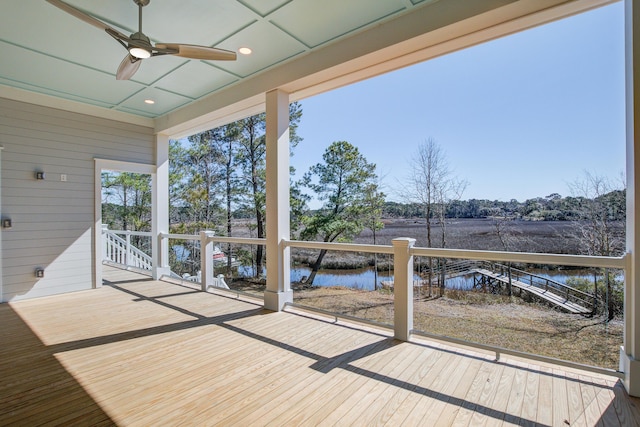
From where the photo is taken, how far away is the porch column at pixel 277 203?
4062 millimetres

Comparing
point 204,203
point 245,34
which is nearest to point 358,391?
point 245,34

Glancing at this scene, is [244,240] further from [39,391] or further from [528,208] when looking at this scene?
[528,208]

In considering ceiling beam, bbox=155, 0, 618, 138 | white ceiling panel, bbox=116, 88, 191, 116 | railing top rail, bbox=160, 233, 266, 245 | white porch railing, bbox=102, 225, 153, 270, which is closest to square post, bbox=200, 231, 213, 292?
railing top rail, bbox=160, 233, 266, 245

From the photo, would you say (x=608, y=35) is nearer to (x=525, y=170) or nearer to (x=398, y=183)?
(x=525, y=170)

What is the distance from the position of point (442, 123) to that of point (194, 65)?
32.7ft

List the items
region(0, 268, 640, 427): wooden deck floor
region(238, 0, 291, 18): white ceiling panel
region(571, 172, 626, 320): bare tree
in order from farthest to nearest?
region(571, 172, 626, 320): bare tree
region(238, 0, 291, 18): white ceiling panel
region(0, 268, 640, 427): wooden deck floor

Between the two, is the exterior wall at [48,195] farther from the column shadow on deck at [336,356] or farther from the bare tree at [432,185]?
the bare tree at [432,185]

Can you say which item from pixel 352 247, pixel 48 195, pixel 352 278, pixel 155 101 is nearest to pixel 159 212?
pixel 48 195

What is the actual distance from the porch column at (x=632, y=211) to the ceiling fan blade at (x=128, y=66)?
404 centimetres

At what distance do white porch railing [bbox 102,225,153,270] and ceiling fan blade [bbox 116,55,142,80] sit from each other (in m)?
5.30

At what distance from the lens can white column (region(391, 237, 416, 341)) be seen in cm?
297

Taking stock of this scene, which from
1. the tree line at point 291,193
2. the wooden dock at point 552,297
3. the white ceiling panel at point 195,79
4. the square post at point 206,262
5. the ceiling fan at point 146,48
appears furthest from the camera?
the tree line at point 291,193

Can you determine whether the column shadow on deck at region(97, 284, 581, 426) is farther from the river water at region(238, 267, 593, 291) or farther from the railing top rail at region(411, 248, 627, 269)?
the river water at region(238, 267, 593, 291)

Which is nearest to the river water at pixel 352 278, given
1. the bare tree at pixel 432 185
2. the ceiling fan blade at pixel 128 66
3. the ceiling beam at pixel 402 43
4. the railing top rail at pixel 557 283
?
the railing top rail at pixel 557 283
